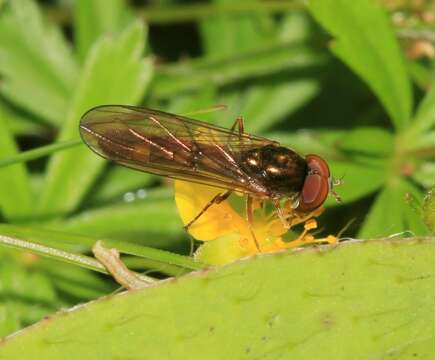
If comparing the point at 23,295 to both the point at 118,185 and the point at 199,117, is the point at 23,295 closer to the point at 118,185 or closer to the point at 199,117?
the point at 118,185

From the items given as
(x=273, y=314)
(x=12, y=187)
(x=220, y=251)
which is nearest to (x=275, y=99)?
(x=12, y=187)

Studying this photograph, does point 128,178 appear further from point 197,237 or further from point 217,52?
point 197,237

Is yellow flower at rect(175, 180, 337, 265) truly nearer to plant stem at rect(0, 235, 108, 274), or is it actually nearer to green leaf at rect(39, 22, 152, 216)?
plant stem at rect(0, 235, 108, 274)

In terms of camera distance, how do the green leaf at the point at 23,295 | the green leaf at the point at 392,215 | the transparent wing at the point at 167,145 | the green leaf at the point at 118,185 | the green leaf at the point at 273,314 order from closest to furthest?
the green leaf at the point at 273,314, the transparent wing at the point at 167,145, the green leaf at the point at 392,215, the green leaf at the point at 23,295, the green leaf at the point at 118,185

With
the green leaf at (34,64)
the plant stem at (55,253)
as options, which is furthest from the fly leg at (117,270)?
the green leaf at (34,64)

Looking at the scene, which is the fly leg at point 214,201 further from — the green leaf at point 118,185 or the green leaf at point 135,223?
the green leaf at point 118,185

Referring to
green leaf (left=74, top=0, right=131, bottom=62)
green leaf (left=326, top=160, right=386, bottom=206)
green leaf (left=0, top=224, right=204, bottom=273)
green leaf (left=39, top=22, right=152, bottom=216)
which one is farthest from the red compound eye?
green leaf (left=74, top=0, right=131, bottom=62)
